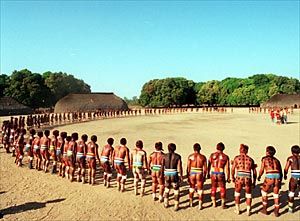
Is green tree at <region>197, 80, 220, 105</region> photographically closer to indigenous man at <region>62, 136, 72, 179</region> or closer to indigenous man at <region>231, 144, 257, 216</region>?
indigenous man at <region>62, 136, 72, 179</region>

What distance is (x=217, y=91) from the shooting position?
108m

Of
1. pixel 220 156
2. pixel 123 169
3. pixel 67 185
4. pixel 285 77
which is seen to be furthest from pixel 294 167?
pixel 285 77

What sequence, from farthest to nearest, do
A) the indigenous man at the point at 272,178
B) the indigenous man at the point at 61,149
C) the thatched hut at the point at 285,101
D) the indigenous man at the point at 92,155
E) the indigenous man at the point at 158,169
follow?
1. the thatched hut at the point at 285,101
2. the indigenous man at the point at 61,149
3. the indigenous man at the point at 92,155
4. the indigenous man at the point at 158,169
5. the indigenous man at the point at 272,178

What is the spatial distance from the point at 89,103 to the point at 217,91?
53381 millimetres

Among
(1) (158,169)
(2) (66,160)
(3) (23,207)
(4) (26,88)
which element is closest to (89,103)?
(4) (26,88)

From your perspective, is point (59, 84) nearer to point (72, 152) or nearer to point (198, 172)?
point (72, 152)

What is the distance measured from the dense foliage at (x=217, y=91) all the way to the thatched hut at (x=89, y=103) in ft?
77.8

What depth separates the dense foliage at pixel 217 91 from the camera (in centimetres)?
9444

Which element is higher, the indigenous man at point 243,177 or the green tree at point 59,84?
the green tree at point 59,84

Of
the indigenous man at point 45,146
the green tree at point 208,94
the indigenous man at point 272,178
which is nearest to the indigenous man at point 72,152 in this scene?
the indigenous man at point 45,146

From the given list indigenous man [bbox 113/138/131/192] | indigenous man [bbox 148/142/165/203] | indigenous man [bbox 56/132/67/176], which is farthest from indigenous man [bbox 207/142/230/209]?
indigenous man [bbox 56/132/67/176]

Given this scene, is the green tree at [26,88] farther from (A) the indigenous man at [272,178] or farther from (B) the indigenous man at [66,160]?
(A) the indigenous man at [272,178]

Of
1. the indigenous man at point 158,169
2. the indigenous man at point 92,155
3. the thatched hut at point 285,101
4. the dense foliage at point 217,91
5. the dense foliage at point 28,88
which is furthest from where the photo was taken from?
the dense foliage at point 217,91

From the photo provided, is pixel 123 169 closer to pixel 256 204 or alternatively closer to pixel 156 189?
pixel 156 189
